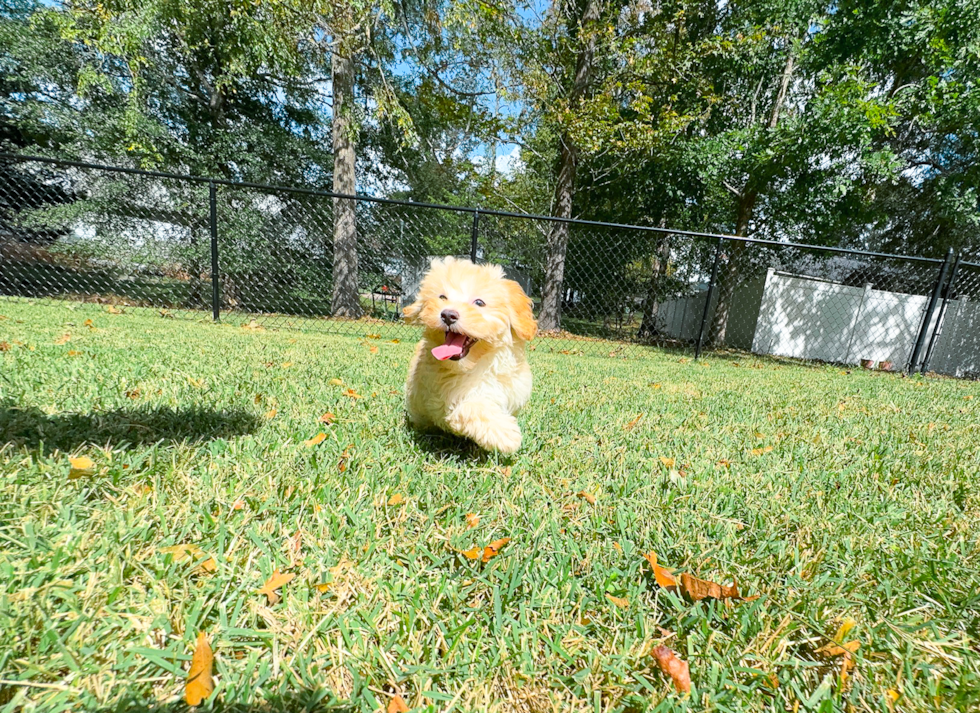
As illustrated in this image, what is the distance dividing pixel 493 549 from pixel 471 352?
841 mm

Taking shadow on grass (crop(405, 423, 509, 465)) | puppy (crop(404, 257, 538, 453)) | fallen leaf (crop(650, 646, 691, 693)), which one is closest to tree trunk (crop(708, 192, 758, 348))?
puppy (crop(404, 257, 538, 453))

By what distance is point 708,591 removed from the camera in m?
1.15

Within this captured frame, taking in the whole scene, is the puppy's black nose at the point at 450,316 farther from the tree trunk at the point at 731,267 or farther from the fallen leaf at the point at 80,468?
the tree trunk at the point at 731,267

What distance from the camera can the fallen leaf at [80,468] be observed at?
1.35 meters

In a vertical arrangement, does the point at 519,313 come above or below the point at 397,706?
above

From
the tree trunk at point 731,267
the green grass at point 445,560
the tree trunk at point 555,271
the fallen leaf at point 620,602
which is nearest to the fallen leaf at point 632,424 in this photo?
the green grass at point 445,560

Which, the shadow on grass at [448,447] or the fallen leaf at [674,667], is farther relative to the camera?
the shadow on grass at [448,447]

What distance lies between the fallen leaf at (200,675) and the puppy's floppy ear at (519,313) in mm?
1472

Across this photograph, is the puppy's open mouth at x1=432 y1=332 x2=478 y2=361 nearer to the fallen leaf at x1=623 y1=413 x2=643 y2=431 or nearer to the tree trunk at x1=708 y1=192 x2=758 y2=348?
the fallen leaf at x1=623 y1=413 x2=643 y2=431

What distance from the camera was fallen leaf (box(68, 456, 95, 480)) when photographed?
4.43 feet

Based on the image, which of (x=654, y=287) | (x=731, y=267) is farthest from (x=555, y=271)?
(x=731, y=267)

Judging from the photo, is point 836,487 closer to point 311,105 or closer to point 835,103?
point 835,103

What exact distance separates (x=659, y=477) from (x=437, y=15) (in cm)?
1040

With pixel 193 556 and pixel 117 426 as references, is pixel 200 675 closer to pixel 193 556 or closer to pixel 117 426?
pixel 193 556
